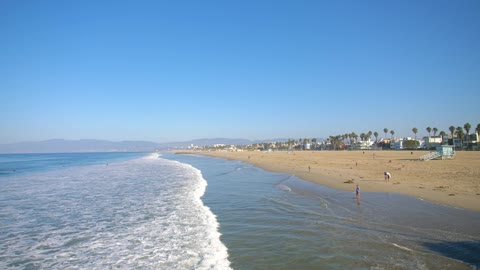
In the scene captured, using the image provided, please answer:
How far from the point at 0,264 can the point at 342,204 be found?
1416 centimetres

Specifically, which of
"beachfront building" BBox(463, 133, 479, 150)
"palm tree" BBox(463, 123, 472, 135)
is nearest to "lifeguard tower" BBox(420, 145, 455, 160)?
"beachfront building" BBox(463, 133, 479, 150)

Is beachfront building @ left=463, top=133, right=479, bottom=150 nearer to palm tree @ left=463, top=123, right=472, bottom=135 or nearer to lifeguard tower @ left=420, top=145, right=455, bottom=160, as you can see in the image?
palm tree @ left=463, top=123, right=472, bottom=135

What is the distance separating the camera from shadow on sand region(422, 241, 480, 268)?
8086 mm

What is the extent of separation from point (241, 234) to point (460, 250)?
22.1ft

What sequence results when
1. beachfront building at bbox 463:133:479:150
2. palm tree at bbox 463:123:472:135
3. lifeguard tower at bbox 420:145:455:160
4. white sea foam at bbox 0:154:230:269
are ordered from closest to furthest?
white sea foam at bbox 0:154:230:269 < lifeguard tower at bbox 420:145:455:160 < beachfront building at bbox 463:133:479:150 < palm tree at bbox 463:123:472:135

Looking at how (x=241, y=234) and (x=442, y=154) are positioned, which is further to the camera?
(x=442, y=154)

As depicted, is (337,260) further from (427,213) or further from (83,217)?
(83,217)

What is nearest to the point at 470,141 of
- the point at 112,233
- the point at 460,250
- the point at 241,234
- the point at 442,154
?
the point at 442,154

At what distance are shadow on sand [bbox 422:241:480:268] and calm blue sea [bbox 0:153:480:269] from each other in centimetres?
3

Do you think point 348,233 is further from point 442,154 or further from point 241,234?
point 442,154

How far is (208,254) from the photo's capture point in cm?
923

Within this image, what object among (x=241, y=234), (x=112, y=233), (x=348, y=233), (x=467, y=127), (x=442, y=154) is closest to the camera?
(x=348, y=233)

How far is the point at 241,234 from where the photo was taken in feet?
36.3

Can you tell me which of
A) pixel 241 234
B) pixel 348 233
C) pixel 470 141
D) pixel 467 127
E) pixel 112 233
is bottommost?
pixel 112 233
